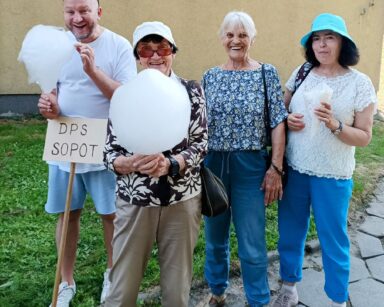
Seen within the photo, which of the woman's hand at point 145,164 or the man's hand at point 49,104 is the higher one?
the man's hand at point 49,104

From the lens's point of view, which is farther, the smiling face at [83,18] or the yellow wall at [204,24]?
the yellow wall at [204,24]

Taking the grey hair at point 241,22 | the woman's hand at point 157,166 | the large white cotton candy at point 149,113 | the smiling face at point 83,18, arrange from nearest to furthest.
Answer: the large white cotton candy at point 149,113, the woman's hand at point 157,166, the smiling face at point 83,18, the grey hair at point 241,22

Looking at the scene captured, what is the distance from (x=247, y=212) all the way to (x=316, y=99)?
73 centimetres

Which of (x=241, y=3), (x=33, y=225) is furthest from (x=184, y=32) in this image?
(x=33, y=225)

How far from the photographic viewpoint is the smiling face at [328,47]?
7.71 feet

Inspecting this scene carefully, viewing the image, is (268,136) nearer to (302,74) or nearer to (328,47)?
(302,74)

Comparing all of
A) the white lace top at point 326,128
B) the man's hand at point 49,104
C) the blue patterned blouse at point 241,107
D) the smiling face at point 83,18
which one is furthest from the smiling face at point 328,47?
the man's hand at point 49,104

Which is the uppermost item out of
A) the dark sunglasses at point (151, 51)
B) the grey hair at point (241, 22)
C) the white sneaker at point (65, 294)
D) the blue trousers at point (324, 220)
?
the grey hair at point (241, 22)

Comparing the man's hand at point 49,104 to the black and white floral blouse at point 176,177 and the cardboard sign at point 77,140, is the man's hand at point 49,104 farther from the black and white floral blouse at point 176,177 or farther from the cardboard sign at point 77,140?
the black and white floral blouse at point 176,177

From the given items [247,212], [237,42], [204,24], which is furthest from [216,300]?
[204,24]

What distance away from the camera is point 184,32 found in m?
7.67

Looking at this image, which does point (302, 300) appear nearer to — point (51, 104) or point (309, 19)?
point (51, 104)

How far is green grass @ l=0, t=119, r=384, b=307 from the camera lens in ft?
9.50

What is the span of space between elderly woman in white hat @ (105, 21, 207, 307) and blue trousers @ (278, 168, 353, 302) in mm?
764
